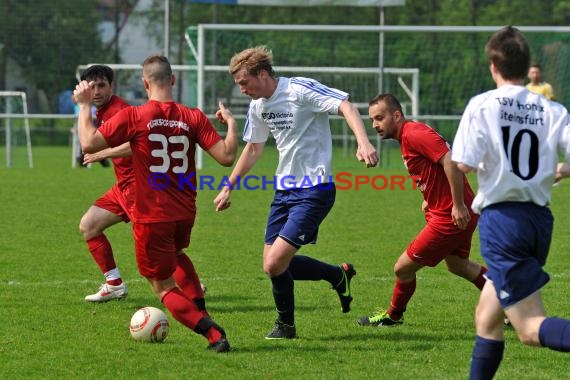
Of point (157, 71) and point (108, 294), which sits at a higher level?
point (157, 71)

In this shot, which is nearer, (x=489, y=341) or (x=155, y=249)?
(x=489, y=341)

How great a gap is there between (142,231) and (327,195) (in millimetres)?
1236

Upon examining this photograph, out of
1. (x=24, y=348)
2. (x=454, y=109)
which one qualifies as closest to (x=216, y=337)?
(x=24, y=348)

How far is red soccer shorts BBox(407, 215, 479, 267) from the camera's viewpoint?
6688 millimetres

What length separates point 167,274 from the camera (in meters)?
6.24

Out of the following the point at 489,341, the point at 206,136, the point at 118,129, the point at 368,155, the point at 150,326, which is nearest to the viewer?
the point at 489,341

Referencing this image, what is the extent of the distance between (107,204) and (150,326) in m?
1.86

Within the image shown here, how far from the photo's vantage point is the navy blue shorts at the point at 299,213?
6508mm

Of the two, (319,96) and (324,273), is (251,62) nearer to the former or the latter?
(319,96)

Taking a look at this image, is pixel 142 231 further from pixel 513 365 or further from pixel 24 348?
pixel 513 365

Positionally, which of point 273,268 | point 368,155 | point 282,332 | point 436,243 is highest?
point 368,155

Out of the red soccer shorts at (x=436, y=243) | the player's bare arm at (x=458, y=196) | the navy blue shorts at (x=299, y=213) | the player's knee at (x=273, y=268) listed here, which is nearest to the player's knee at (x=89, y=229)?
the navy blue shorts at (x=299, y=213)

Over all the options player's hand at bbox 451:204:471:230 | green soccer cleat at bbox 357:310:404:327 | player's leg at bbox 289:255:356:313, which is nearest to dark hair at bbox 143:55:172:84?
player's leg at bbox 289:255:356:313

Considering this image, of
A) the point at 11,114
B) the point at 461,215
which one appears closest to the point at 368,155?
the point at 461,215
